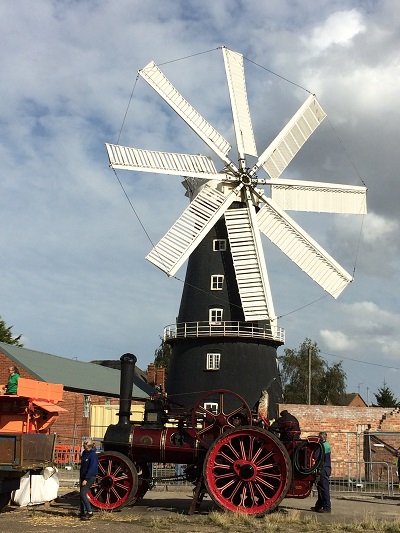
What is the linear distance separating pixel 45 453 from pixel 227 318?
56.7 feet

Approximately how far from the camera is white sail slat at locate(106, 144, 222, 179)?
85.3 ft

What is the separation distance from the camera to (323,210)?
97.5ft

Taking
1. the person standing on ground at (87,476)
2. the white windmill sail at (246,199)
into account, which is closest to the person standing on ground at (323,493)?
the person standing on ground at (87,476)

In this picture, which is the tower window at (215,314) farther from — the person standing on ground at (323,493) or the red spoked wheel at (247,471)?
the red spoked wheel at (247,471)

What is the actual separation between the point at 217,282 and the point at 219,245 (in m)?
1.51

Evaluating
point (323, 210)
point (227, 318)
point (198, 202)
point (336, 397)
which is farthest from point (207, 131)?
point (336, 397)

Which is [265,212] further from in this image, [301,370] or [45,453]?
[301,370]

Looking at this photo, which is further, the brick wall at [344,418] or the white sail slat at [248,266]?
the brick wall at [344,418]

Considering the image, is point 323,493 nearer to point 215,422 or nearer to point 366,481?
point 215,422

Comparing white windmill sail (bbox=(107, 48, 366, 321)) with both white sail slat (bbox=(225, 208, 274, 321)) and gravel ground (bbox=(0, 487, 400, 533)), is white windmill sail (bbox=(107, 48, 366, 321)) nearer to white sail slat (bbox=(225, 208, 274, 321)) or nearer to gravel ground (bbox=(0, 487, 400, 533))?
white sail slat (bbox=(225, 208, 274, 321))

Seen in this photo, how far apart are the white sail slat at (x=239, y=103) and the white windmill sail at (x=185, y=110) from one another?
656 mm

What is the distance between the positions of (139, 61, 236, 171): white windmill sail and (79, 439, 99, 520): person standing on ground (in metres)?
18.1

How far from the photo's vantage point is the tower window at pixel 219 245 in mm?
29500

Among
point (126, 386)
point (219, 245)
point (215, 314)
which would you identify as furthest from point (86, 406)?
point (126, 386)
